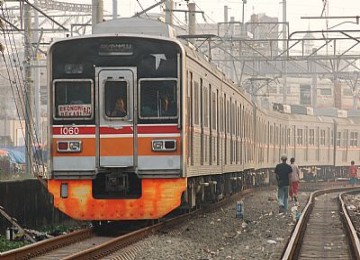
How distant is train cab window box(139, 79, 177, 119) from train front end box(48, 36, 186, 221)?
0.05 feet

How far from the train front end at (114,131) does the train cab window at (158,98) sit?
15 millimetres

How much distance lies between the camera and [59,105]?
46.5 ft

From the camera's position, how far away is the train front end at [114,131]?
46.2 feet

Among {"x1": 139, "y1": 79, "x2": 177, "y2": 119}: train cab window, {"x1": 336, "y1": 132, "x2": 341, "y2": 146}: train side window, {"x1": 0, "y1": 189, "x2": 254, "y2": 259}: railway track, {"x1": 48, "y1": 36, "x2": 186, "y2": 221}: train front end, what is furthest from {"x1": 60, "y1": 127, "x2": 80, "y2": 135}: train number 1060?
{"x1": 336, "y1": 132, "x2": 341, "y2": 146}: train side window

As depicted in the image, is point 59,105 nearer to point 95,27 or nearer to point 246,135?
point 95,27

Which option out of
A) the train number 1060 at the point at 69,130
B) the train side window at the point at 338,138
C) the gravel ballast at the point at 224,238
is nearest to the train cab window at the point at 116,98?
the train number 1060 at the point at 69,130

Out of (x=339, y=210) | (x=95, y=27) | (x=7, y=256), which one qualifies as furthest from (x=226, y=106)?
(x=7, y=256)

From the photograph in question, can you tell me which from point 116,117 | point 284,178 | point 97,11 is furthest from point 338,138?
point 116,117

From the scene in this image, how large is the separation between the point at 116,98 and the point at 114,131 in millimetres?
506

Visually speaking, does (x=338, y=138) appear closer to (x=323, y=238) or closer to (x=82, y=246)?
(x=323, y=238)

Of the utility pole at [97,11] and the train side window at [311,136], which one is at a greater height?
the utility pole at [97,11]

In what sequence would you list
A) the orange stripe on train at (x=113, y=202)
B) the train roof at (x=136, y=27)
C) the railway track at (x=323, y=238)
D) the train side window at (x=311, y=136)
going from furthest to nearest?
1. the train side window at (x=311, y=136)
2. the train roof at (x=136, y=27)
3. the orange stripe on train at (x=113, y=202)
4. the railway track at (x=323, y=238)

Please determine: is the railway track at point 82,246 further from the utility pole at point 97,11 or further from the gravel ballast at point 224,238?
the utility pole at point 97,11

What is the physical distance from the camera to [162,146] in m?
14.1
